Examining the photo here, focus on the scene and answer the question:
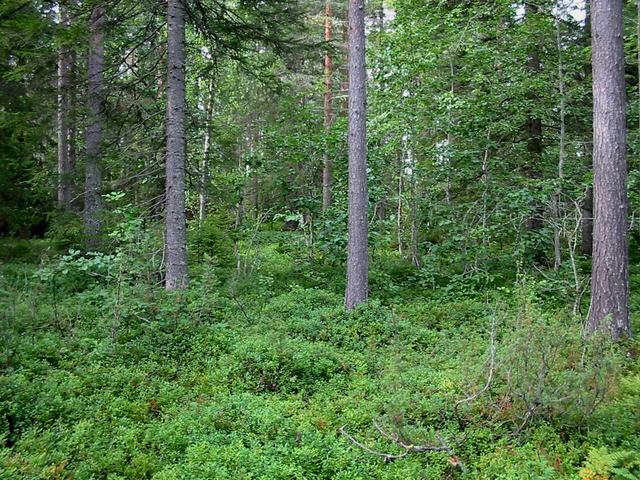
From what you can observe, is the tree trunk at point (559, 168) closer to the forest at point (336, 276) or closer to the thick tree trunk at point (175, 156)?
the forest at point (336, 276)

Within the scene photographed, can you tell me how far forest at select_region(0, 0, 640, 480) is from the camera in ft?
14.5

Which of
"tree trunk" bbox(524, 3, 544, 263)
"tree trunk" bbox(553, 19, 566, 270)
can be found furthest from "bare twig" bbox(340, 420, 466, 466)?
"tree trunk" bbox(524, 3, 544, 263)

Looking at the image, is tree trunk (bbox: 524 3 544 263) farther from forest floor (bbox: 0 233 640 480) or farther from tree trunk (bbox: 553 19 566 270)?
forest floor (bbox: 0 233 640 480)

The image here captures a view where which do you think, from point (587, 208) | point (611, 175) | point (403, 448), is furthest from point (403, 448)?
point (587, 208)

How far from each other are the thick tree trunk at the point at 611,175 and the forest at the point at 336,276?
0.10 ft

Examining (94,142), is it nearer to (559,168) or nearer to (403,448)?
(403,448)

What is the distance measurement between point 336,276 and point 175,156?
4526 millimetres

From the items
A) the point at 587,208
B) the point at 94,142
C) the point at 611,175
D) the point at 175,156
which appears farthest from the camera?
the point at 587,208

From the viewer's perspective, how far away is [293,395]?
17.9 feet

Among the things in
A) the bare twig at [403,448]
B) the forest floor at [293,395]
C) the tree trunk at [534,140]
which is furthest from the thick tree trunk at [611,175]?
the tree trunk at [534,140]

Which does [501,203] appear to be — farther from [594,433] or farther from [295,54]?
[594,433]

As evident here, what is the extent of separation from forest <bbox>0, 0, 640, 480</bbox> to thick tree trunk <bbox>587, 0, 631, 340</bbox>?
31 mm

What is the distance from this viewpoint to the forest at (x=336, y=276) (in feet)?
14.5

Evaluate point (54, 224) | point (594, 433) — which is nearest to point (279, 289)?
point (54, 224)
